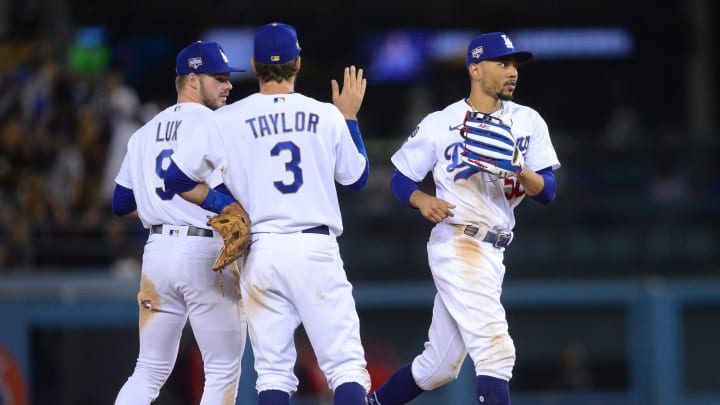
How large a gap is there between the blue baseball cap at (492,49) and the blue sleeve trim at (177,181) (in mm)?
1382

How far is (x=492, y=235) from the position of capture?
532 centimetres

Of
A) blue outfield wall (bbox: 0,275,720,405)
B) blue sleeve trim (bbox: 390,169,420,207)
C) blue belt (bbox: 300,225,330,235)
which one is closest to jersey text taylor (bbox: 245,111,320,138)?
blue belt (bbox: 300,225,330,235)

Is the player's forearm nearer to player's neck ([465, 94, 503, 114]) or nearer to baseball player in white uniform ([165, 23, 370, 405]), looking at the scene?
player's neck ([465, 94, 503, 114])

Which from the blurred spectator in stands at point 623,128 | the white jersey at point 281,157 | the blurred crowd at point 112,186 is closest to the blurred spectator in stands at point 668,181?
the blurred crowd at point 112,186

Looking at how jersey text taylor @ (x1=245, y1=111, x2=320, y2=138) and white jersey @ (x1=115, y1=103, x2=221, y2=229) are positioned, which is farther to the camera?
white jersey @ (x1=115, y1=103, x2=221, y2=229)

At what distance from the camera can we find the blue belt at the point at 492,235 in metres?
5.30

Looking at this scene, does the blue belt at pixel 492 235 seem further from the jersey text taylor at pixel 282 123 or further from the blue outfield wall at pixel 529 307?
the blue outfield wall at pixel 529 307

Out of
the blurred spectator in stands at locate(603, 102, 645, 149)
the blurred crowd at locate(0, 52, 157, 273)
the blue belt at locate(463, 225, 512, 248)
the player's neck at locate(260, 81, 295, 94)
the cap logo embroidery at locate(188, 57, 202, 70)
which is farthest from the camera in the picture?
the blurred spectator in stands at locate(603, 102, 645, 149)

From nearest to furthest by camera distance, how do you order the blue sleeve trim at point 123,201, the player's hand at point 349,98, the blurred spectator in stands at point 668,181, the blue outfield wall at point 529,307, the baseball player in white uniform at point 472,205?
the player's hand at point 349,98
the baseball player in white uniform at point 472,205
the blue sleeve trim at point 123,201
the blue outfield wall at point 529,307
the blurred spectator in stands at point 668,181

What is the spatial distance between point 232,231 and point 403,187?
3.17 ft

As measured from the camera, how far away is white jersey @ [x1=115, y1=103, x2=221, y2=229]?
17.4 feet

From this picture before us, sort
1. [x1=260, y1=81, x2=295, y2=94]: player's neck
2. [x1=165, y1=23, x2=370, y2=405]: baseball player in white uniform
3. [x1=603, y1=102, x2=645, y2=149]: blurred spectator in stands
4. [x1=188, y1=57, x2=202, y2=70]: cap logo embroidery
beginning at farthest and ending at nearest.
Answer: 1. [x1=603, y1=102, x2=645, y2=149]: blurred spectator in stands
2. [x1=188, y1=57, x2=202, y2=70]: cap logo embroidery
3. [x1=260, y1=81, x2=295, y2=94]: player's neck
4. [x1=165, y1=23, x2=370, y2=405]: baseball player in white uniform

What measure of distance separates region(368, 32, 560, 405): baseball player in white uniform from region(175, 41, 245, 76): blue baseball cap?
0.90m

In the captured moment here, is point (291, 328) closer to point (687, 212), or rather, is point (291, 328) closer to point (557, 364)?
point (557, 364)
